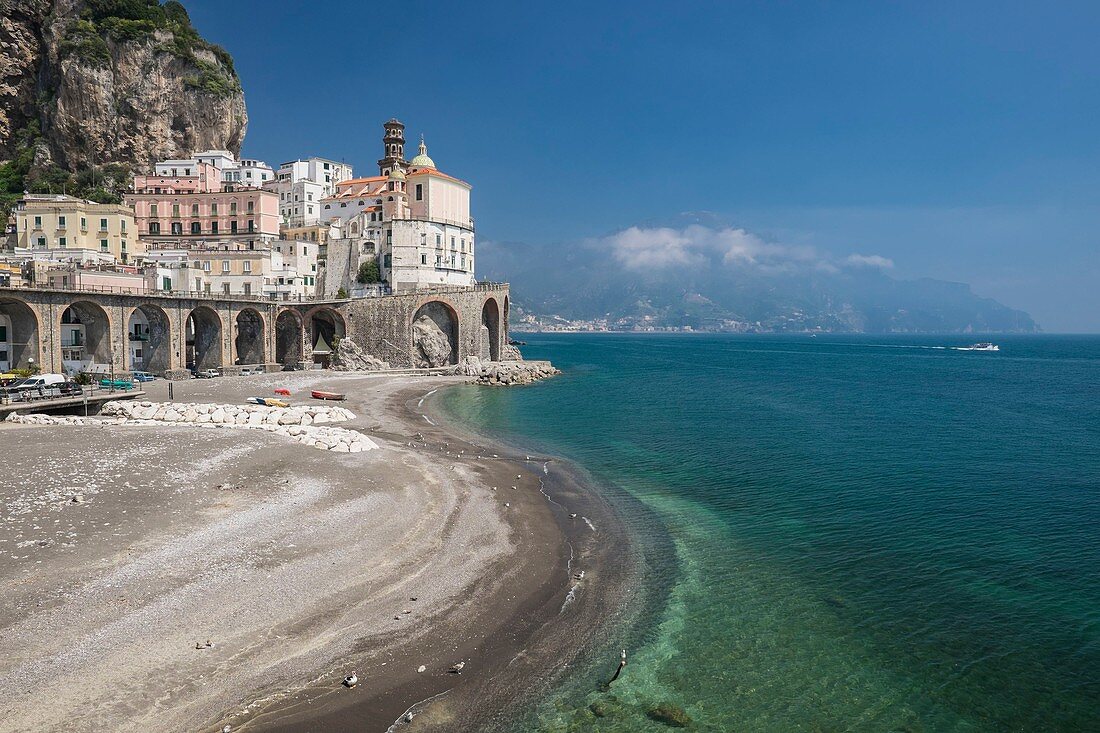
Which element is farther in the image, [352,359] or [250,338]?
[352,359]

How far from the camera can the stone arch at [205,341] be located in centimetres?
7161

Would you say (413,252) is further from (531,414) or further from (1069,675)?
(1069,675)

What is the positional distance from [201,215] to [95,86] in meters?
25.6

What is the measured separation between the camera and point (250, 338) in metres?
77.9

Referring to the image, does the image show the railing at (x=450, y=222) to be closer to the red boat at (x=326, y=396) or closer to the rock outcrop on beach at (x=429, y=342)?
the rock outcrop on beach at (x=429, y=342)

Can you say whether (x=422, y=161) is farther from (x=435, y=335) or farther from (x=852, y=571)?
(x=852, y=571)


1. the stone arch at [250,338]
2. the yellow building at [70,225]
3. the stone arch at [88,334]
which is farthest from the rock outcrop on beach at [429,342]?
the yellow building at [70,225]

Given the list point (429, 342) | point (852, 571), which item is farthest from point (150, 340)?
point (852, 571)

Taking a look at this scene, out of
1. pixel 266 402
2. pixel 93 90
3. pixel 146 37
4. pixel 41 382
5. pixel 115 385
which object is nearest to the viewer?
pixel 41 382

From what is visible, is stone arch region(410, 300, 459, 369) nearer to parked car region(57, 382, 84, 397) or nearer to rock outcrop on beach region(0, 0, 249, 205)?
parked car region(57, 382, 84, 397)

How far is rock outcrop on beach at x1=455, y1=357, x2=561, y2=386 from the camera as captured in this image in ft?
253

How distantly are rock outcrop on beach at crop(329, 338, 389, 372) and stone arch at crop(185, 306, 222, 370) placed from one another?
13432mm

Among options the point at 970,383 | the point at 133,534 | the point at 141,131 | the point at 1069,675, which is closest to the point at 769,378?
the point at 970,383

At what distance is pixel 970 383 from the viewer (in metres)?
84.9
